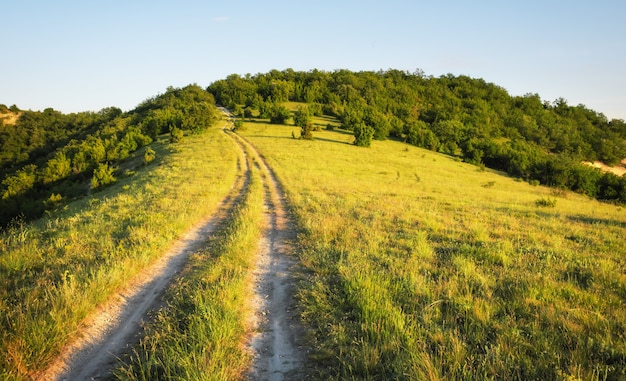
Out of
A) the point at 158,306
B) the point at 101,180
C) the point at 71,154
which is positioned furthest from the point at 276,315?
the point at 71,154

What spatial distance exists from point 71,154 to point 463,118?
99278mm

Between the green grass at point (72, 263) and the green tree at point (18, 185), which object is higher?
the green grass at point (72, 263)

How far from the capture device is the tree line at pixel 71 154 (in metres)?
45.0

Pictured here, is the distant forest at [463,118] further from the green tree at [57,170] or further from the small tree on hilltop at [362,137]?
the green tree at [57,170]

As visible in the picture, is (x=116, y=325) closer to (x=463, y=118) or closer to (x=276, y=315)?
(x=276, y=315)

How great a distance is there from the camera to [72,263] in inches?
358

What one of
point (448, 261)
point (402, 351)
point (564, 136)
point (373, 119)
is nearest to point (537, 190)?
point (373, 119)

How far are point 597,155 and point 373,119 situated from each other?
75090 millimetres

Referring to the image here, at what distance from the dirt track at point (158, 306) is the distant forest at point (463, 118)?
52683 millimetres

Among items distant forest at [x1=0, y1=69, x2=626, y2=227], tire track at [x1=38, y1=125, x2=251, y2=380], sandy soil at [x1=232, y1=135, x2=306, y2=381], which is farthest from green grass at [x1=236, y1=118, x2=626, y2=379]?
distant forest at [x1=0, y1=69, x2=626, y2=227]

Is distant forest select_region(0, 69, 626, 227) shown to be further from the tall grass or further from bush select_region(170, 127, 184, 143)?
the tall grass

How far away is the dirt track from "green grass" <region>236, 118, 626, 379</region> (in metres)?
0.49

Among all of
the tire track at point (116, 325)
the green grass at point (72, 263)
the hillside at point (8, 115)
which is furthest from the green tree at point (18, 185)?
the hillside at point (8, 115)

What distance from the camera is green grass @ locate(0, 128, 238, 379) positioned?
5509mm
